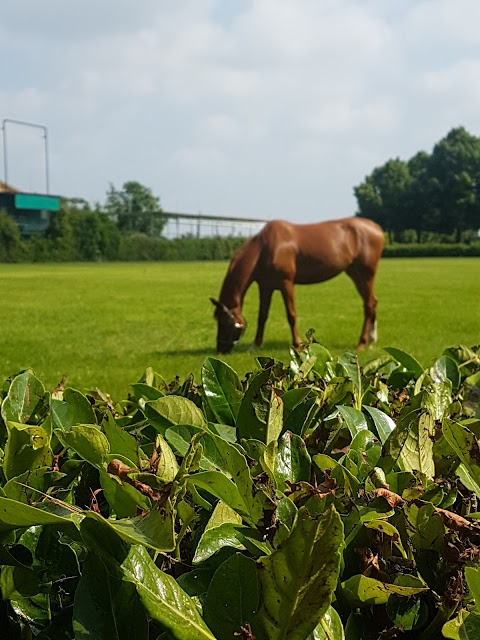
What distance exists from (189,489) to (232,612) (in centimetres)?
19

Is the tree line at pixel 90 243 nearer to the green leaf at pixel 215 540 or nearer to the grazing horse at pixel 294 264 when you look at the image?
the grazing horse at pixel 294 264

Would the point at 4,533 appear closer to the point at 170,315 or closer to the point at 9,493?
the point at 9,493

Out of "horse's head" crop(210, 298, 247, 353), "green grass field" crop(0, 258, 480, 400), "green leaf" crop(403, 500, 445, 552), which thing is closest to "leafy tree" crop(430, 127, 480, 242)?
"green grass field" crop(0, 258, 480, 400)

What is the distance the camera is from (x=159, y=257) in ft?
144

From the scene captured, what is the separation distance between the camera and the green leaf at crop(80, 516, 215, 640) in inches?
18.1

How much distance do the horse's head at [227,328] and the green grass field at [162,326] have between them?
209 mm

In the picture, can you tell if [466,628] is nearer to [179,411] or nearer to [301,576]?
[301,576]

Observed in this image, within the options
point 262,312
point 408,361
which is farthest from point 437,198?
point 408,361

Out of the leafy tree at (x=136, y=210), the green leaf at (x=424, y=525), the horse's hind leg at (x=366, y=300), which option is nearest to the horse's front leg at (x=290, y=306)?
the horse's hind leg at (x=366, y=300)

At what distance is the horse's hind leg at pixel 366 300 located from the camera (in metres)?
9.73

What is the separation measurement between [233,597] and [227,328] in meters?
8.13

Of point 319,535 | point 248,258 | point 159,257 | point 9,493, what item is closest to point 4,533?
point 9,493

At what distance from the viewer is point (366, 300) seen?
10109 millimetres

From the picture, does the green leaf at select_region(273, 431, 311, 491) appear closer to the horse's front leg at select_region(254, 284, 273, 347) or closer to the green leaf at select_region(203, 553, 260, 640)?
the green leaf at select_region(203, 553, 260, 640)
